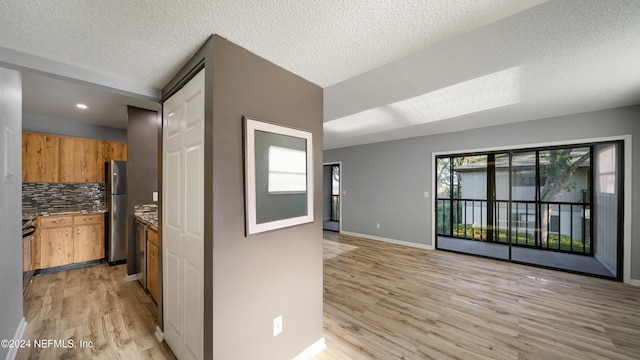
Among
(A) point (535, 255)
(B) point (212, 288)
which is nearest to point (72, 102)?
(B) point (212, 288)

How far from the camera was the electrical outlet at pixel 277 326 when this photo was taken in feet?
5.19

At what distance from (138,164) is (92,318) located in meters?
2.09

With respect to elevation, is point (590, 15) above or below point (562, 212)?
above

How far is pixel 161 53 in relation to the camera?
147 cm

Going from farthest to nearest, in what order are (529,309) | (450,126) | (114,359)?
(450,126) < (529,309) < (114,359)

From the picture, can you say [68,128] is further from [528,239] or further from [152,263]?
[528,239]

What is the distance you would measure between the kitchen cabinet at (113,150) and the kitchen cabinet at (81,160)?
0.07 metres

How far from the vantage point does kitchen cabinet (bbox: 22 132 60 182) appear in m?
3.48

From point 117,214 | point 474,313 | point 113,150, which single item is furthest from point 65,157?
point 474,313

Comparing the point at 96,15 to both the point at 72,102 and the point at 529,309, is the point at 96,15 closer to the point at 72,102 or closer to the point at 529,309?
the point at 72,102

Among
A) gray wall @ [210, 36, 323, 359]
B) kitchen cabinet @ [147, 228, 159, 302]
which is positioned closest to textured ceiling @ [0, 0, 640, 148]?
gray wall @ [210, 36, 323, 359]

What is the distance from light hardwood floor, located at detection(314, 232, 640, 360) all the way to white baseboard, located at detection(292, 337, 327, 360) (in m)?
0.05

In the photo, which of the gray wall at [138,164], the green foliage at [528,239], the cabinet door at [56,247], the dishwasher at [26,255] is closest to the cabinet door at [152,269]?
the gray wall at [138,164]

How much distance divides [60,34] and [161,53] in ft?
1.58
